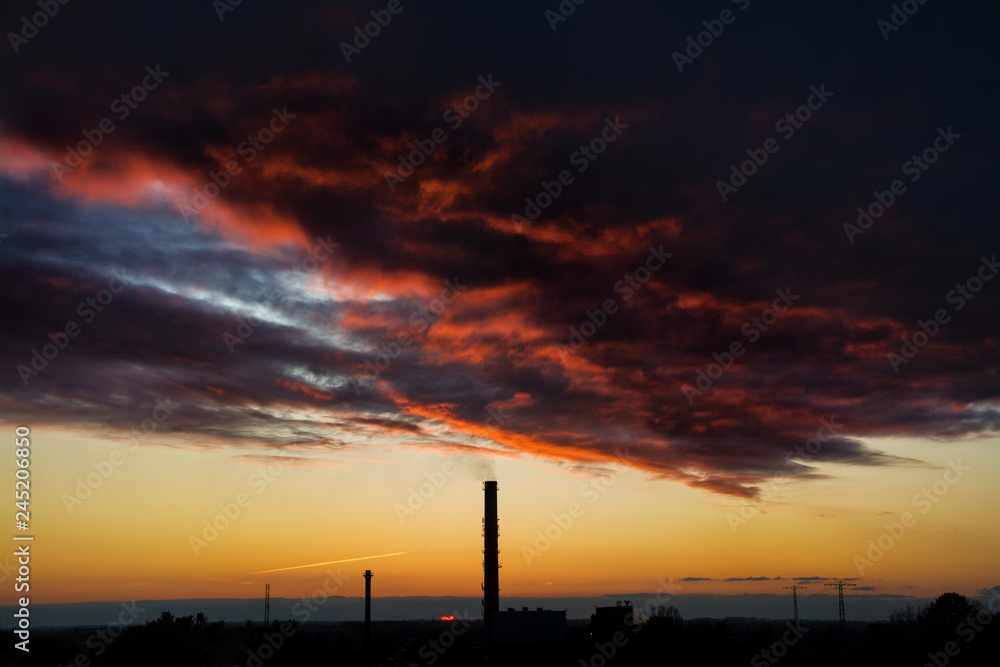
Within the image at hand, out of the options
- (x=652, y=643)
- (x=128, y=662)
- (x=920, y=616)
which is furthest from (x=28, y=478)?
(x=920, y=616)

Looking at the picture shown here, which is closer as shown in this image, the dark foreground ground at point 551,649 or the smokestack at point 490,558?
the dark foreground ground at point 551,649

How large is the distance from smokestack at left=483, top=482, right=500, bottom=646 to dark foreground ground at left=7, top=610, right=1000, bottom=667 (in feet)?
16.7

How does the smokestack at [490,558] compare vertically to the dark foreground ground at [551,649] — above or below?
above

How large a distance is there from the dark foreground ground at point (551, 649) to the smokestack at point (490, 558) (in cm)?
510

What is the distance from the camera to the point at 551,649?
283 feet

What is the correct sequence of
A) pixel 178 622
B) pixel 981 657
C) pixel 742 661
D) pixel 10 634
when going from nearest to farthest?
pixel 981 657
pixel 178 622
pixel 742 661
pixel 10 634

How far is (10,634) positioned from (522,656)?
2048 inches

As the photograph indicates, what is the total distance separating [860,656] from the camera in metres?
59.6

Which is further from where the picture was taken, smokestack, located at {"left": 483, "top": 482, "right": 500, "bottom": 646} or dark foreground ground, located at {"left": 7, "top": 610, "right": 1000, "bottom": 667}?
smokestack, located at {"left": 483, "top": 482, "right": 500, "bottom": 646}

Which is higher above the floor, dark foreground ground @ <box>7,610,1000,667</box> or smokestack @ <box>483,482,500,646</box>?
smokestack @ <box>483,482,500,646</box>

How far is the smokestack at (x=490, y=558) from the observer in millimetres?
89625

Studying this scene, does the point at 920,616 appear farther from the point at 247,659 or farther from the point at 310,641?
the point at 247,659

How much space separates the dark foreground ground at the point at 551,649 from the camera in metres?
57.7

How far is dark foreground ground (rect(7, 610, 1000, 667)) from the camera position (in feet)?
189
